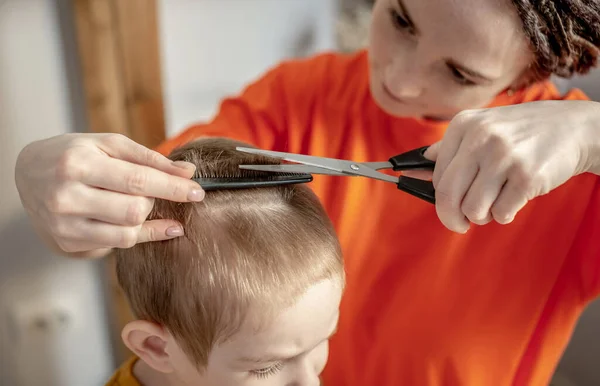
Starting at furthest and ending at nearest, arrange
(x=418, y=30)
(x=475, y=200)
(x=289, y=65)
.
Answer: (x=289, y=65)
(x=418, y=30)
(x=475, y=200)

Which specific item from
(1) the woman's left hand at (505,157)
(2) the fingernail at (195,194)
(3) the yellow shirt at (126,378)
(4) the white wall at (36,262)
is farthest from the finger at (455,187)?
(4) the white wall at (36,262)

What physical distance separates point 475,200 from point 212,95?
75 centimetres

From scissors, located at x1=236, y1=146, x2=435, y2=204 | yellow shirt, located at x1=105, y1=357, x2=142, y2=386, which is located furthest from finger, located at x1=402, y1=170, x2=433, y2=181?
yellow shirt, located at x1=105, y1=357, x2=142, y2=386

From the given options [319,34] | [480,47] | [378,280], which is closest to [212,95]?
[319,34]

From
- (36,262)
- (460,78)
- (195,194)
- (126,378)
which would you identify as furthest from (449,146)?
(36,262)

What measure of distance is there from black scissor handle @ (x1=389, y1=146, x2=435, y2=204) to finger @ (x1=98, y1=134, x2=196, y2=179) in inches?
8.5

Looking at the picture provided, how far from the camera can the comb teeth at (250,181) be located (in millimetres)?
551

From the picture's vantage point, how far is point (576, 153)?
1.84 ft

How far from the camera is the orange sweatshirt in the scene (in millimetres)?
756

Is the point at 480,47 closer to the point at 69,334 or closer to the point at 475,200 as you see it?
the point at 475,200

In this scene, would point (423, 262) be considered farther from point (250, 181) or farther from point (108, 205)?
point (108, 205)

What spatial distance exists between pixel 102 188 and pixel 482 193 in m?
0.34

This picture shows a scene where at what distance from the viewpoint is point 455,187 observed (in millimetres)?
539

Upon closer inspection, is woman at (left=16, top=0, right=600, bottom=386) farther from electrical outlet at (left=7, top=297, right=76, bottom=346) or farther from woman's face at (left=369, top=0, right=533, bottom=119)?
electrical outlet at (left=7, top=297, right=76, bottom=346)
